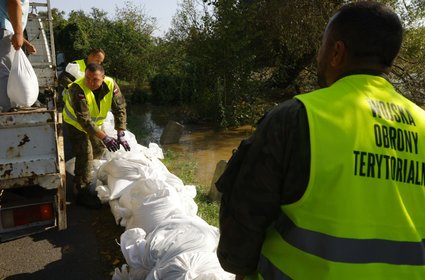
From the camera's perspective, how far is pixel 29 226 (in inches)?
105

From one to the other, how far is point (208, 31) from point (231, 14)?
785 millimetres

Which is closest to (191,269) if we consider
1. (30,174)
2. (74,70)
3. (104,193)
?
(30,174)

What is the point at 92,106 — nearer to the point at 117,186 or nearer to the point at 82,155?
the point at 82,155

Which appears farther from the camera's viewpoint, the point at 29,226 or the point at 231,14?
the point at 231,14

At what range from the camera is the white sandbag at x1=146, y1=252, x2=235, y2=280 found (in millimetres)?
2197

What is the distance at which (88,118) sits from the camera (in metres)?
3.90

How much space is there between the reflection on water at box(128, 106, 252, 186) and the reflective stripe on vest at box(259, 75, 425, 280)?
4.75 metres

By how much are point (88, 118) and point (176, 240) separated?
1901mm

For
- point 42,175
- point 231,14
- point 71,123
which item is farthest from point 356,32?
point 231,14

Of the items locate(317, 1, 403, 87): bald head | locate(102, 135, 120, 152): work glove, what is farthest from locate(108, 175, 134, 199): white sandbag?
locate(317, 1, 403, 87): bald head

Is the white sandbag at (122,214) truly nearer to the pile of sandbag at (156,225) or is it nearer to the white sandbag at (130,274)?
the pile of sandbag at (156,225)

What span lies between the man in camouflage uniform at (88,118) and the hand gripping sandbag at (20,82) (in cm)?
111

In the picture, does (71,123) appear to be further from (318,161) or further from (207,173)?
(318,161)

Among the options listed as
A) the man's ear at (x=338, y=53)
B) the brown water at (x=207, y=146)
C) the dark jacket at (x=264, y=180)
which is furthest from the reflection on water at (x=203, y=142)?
the man's ear at (x=338, y=53)
